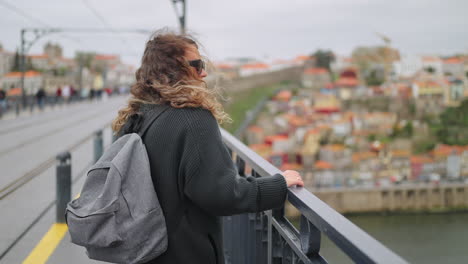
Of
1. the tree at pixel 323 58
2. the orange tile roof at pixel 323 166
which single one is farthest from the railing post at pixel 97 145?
the tree at pixel 323 58

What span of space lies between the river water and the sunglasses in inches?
1137

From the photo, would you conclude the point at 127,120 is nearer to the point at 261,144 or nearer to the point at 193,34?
the point at 193,34

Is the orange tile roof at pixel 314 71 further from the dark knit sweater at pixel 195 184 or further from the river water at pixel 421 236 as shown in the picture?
the dark knit sweater at pixel 195 184

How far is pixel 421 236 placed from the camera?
139 feet

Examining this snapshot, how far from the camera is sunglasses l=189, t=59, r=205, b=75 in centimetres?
167

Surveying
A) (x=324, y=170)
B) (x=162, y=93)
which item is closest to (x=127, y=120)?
(x=162, y=93)

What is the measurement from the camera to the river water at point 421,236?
120ft

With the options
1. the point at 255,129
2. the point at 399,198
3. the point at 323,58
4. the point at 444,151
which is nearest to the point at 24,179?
the point at 399,198

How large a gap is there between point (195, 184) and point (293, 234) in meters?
0.46

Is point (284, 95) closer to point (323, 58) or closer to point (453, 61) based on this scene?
point (323, 58)

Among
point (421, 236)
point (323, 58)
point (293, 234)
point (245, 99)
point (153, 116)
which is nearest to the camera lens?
point (153, 116)

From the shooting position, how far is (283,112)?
93812 millimetres

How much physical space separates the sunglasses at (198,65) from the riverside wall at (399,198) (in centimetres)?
5184

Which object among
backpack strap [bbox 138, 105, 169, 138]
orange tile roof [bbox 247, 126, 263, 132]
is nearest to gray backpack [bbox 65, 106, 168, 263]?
backpack strap [bbox 138, 105, 169, 138]
